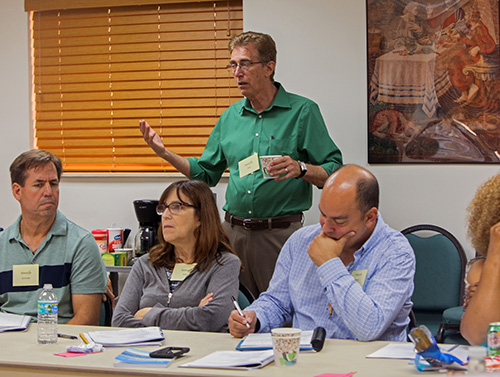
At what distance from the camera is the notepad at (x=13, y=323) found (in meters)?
2.50

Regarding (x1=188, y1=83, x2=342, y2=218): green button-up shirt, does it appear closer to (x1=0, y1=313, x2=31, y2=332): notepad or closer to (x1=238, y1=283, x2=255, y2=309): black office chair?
(x1=238, y1=283, x2=255, y2=309): black office chair

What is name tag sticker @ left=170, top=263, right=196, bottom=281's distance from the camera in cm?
288

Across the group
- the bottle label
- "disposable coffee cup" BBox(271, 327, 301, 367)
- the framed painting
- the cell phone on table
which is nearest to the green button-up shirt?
the framed painting

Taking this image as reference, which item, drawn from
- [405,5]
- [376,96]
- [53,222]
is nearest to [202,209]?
[53,222]

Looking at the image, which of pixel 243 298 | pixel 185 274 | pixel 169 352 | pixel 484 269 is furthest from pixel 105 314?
pixel 484 269

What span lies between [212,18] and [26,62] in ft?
4.80

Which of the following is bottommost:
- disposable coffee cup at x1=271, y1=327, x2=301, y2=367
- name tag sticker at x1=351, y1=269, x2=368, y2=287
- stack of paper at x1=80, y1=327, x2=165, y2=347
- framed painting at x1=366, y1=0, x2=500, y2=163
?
stack of paper at x1=80, y1=327, x2=165, y2=347

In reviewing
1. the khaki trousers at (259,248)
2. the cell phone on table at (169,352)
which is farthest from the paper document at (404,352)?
the khaki trousers at (259,248)

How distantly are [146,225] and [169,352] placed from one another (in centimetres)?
237

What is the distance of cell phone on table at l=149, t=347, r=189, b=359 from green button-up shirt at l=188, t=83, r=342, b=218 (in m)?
1.53

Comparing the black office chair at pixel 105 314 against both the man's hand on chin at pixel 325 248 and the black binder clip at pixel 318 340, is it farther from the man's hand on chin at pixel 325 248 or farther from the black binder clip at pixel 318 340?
the black binder clip at pixel 318 340

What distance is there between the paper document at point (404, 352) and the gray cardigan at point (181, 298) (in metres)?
0.86

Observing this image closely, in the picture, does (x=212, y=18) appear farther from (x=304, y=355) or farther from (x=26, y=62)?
(x=304, y=355)

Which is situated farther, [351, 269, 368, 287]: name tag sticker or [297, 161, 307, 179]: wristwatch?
[297, 161, 307, 179]: wristwatch
